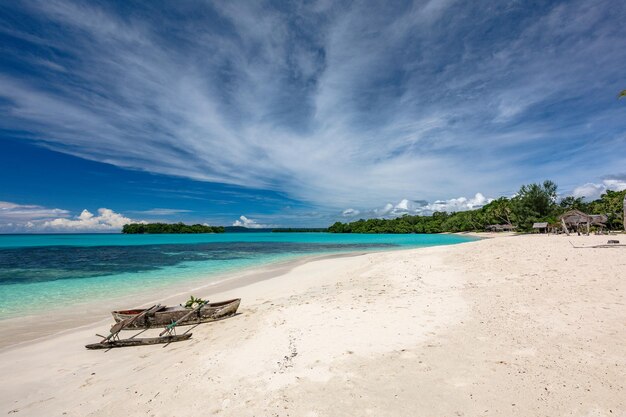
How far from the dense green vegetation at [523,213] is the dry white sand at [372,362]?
4693 centimetres

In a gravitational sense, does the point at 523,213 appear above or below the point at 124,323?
above

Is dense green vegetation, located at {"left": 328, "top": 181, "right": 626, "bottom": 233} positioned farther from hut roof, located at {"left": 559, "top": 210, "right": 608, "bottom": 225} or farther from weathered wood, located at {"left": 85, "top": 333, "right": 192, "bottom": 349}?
weathered wood, located at {"left": 85, "top": 333, "right": 192, "bottom": 349}

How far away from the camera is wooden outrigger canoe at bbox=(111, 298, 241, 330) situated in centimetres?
1023

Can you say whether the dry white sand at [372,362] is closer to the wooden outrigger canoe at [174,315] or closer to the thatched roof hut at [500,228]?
the wooden outrigger canoe at [174,315]

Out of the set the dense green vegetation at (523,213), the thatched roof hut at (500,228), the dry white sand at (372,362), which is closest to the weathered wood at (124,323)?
the dry white sand at (372,362)

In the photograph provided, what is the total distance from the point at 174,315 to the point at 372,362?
783 centimetres

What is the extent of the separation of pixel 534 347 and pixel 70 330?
48.5 feet

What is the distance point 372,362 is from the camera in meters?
5.85

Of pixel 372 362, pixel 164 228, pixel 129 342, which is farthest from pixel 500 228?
pixel 164 228

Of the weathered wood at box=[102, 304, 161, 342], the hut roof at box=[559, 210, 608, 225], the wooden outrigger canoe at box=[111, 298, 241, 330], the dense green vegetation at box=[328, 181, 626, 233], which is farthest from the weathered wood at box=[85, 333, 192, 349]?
the dense green vegetation at box=[328, 181, 626, 233]

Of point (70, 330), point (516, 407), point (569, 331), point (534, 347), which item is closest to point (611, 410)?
point (516, 407)

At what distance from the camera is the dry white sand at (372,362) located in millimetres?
4594

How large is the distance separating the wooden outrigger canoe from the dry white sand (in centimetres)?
51

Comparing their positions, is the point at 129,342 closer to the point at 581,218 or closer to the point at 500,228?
the point at 581,218
